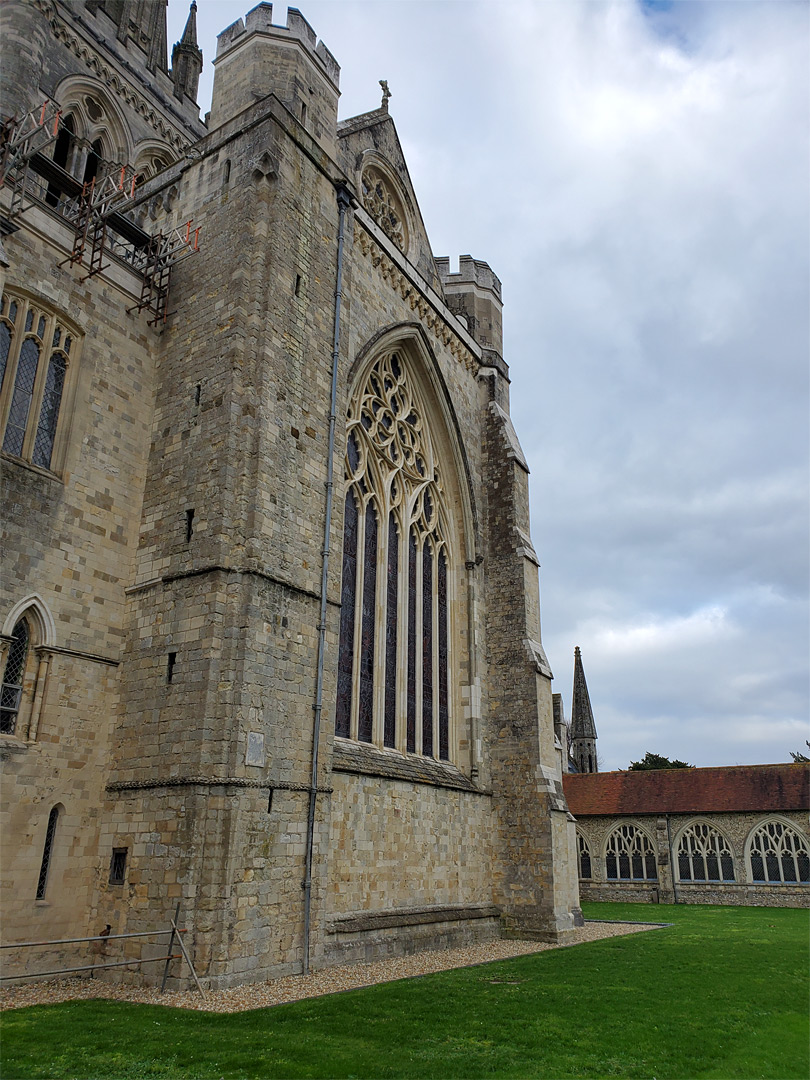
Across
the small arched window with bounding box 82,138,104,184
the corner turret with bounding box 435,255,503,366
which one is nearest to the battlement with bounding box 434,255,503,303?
the corner turret with bounding box 435,255,503,366

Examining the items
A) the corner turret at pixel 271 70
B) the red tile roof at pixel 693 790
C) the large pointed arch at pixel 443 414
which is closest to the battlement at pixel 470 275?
the large pointed arch at pixel 443 414

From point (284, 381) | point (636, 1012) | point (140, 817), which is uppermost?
point (284, 381)

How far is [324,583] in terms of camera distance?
44.6 feet

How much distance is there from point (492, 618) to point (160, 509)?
9.89 m

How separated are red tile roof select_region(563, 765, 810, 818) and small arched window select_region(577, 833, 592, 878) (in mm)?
1117

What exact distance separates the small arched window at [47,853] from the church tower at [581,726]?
43770mm

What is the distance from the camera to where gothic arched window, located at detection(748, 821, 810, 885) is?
29.6 metres

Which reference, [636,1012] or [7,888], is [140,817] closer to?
[7,888]

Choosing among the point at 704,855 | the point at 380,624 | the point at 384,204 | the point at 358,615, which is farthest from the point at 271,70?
the point at 704,855

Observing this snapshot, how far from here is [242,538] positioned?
40.4ft

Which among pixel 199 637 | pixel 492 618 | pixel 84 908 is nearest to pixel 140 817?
pixel 84 908

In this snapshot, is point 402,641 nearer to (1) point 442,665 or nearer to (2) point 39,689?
(1) point 442,665

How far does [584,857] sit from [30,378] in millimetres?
29673

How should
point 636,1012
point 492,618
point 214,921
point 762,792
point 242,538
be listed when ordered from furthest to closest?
point 762,792
point 492,618
point 242,538
point 214,921
point 636,1012
